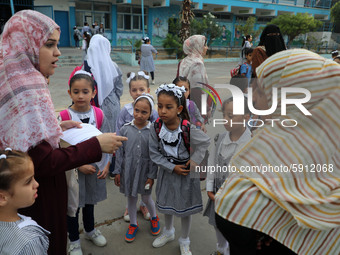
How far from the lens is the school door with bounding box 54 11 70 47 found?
17672 mm

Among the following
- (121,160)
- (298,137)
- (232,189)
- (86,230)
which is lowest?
(86,230)

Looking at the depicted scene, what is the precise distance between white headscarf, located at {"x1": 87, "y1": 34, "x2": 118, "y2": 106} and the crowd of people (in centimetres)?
95

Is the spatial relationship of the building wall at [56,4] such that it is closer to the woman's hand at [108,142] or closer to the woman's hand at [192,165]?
the woman's hand at [192,165]

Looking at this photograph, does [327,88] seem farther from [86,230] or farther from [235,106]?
[86,230]

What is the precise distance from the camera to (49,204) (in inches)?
61.9

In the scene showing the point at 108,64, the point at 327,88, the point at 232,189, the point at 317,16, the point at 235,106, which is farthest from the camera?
the point at 317,16

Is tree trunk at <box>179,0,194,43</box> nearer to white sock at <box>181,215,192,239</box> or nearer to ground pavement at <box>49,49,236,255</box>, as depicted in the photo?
ground pavement at <box>49,49,236,255</box>

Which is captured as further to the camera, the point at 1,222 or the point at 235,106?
the point at 235,106

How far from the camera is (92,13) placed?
61.3ft

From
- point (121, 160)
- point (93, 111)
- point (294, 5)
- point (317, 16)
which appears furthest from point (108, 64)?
point (317, 16)

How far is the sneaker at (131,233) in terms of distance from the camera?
246 centimetres

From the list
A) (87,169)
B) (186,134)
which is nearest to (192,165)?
(186,134)

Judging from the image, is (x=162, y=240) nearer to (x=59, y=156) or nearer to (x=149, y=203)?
(x=149, y=203)

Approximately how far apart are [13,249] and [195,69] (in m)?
3.57
